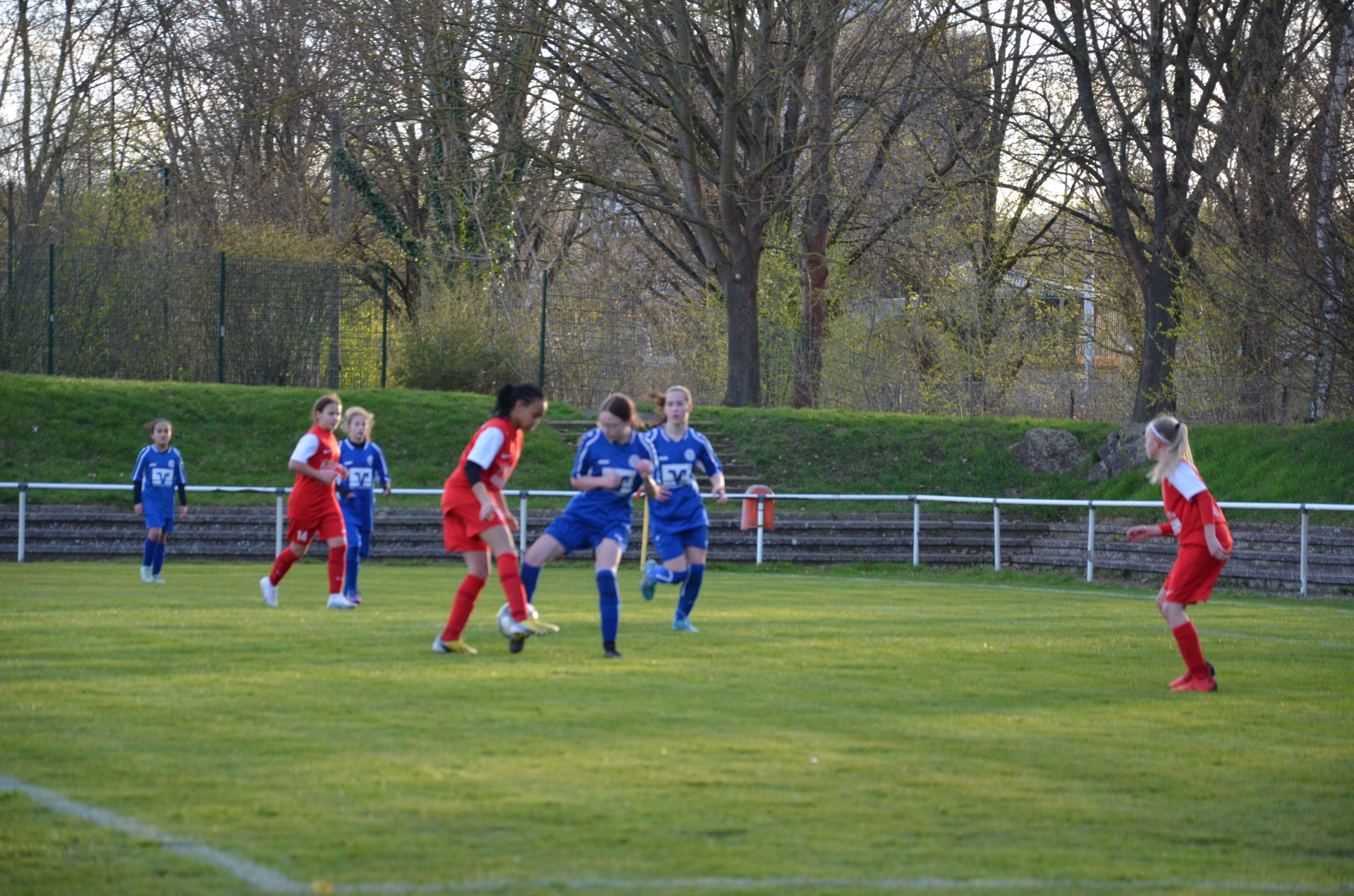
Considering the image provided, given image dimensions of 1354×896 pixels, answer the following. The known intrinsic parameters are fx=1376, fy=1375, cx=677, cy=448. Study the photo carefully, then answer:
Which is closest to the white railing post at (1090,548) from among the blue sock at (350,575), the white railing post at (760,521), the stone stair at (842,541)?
the stone stair at (842,541)

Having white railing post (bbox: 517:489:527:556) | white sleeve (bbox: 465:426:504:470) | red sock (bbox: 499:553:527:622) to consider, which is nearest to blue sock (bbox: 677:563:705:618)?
red sock (bbox: 499:553:527:622)

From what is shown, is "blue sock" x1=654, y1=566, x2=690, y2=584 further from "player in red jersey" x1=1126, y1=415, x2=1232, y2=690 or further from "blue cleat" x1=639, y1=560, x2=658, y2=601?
"player in red jersey" x1=1126, y1=415, x2=1232, y2=690

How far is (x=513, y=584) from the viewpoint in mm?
8867

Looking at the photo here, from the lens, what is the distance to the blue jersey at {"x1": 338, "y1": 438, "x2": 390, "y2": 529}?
13.9 m

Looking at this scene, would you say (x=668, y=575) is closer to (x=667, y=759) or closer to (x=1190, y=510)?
(x=1190, y=510)

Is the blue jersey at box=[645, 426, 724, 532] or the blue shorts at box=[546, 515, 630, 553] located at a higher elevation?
the blue jersey at box=[645, 426, 724, 532]

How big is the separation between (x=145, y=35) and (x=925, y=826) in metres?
36.0

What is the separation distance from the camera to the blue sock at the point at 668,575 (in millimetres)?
10992

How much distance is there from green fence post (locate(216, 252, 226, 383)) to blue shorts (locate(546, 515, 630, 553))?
802 inches

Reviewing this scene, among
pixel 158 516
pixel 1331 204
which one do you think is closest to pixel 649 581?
pixel 158 516

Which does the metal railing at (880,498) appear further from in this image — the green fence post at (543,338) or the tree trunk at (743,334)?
the tree trunk at (743,334)

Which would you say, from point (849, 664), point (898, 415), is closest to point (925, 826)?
point (849, 664)

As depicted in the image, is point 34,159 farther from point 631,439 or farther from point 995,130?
point 631,439

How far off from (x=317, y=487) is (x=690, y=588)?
12.4ft
